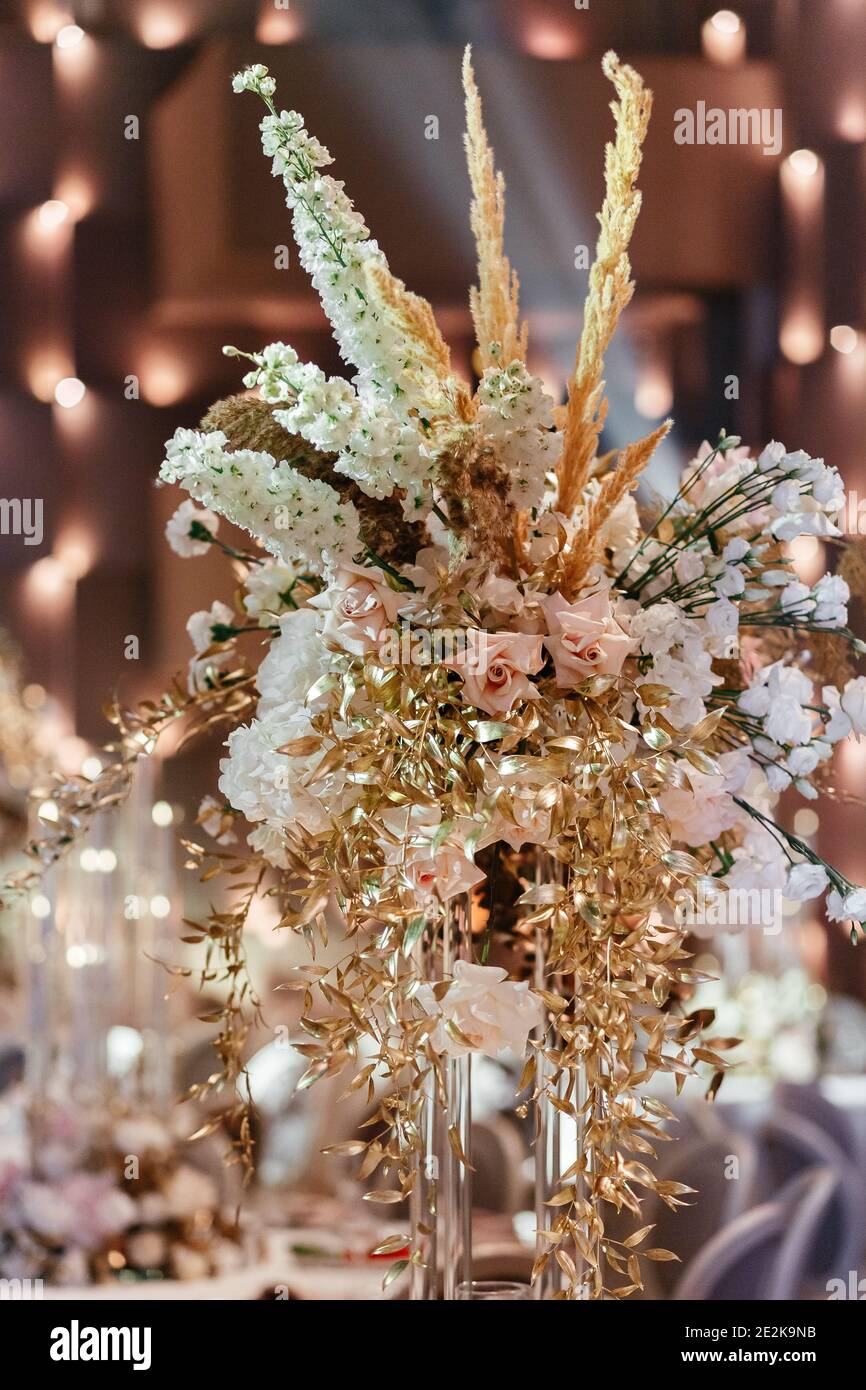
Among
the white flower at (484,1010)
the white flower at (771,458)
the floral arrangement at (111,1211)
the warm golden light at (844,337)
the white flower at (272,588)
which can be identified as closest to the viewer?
the white flower at (484,1010)

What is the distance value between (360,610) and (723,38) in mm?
1039

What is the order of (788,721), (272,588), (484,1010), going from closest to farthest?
(484,1010)
(788,721)
(272,588)

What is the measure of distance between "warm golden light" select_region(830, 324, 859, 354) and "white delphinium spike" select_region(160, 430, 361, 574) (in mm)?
864

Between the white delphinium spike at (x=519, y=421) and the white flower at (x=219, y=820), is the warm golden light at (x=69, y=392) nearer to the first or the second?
the white flower at (x=219, y=820)

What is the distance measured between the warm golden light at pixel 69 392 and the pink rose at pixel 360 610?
0.71 meters

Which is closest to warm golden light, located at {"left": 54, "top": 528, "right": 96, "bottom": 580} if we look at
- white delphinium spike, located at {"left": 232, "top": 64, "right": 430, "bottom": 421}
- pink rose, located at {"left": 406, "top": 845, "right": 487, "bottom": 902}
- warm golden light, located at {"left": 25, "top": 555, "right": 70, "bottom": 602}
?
warm golden light, located at {"left": 25, "top": 555, "right": 70, "bottom": 602}

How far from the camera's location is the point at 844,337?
4.78 ft

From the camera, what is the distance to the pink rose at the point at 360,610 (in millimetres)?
863

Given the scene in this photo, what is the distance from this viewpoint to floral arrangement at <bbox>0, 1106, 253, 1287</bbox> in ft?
4.44

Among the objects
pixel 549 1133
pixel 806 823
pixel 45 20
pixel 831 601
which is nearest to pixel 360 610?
pixel 831 601

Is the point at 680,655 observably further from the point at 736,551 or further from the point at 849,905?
the point at 849,905

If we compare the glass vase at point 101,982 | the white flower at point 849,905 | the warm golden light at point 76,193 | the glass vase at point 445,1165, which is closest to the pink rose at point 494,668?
the glass vase at point 445,1165

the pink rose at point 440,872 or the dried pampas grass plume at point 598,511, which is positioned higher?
the dried pampas grass plume at point 598,511
